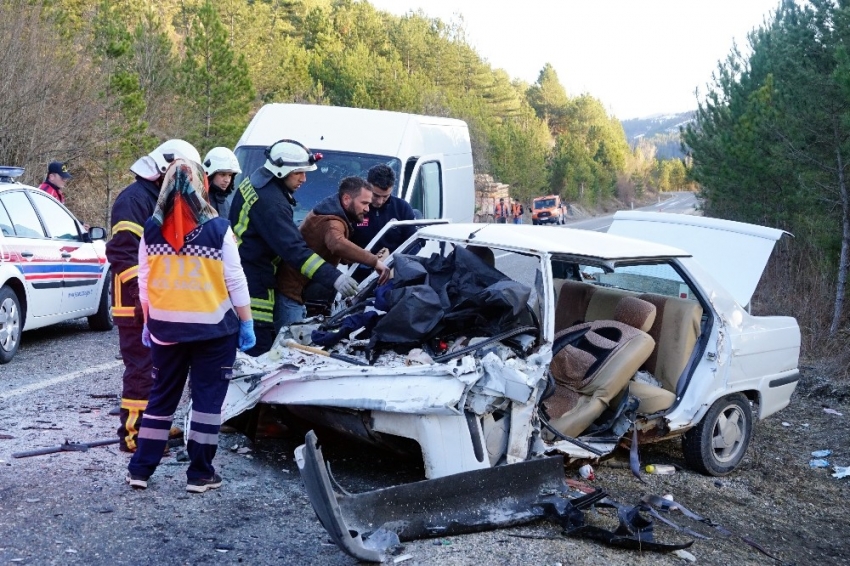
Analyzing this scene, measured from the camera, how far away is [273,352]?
5.32m

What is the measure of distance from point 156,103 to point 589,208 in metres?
61.3

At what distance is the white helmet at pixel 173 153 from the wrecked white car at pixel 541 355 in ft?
3.86

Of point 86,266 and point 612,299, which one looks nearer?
point 612,299

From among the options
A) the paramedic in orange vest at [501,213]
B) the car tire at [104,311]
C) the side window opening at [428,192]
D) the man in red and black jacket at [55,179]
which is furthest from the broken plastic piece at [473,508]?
the paramedic in orange vest at [501,213]

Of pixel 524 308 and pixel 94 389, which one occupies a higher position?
pixel 524 308

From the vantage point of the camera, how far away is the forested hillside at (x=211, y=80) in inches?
692

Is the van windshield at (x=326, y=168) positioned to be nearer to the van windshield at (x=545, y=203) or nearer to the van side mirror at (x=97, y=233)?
the van side mirror at (x=97, y=233)

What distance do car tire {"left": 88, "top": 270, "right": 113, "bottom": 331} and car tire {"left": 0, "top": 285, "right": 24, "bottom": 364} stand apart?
1621mm

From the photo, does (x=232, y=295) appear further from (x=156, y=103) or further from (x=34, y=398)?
(x=156, y=103)

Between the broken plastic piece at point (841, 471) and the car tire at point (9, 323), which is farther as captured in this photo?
the car tire at point (9, 323)

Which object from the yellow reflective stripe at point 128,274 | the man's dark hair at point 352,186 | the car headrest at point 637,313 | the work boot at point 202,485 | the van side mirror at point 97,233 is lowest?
the work boot at point 202,485

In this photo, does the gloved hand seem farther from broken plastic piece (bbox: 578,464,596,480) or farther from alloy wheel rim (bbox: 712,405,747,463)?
alloy wheel rim (bbox: 712,405,747,463)

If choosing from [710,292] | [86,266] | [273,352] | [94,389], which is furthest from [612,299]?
[86,266]

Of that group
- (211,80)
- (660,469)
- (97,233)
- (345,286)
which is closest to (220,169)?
(345,286)
